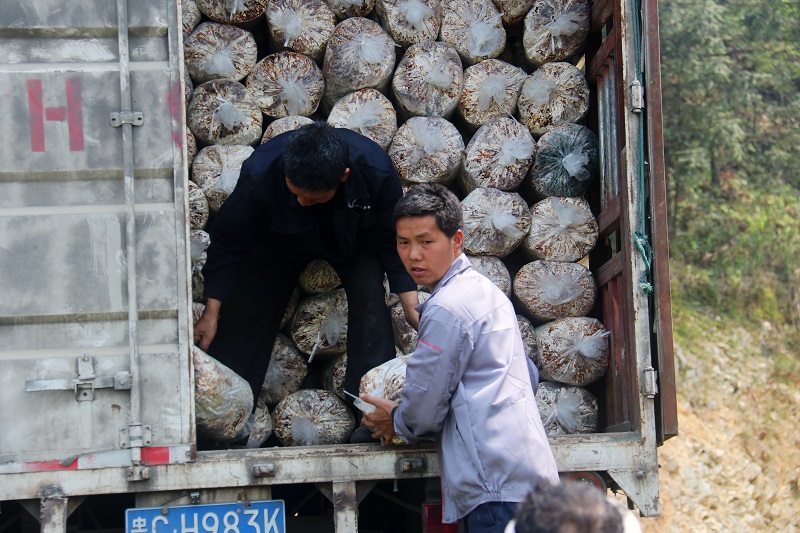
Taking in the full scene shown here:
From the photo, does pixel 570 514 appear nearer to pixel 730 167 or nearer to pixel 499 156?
pixel 499 156

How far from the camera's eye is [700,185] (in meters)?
11.0

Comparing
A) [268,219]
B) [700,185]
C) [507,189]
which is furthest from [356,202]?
[700,185]

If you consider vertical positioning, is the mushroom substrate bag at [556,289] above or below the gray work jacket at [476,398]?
above

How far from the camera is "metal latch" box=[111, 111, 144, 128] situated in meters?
3.39

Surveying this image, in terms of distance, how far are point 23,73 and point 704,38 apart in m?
8.79

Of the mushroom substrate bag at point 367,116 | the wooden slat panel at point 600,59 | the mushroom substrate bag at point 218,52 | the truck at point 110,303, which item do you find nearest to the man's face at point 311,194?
the truck at point 110,303

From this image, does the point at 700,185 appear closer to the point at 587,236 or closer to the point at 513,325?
the point at 587,236

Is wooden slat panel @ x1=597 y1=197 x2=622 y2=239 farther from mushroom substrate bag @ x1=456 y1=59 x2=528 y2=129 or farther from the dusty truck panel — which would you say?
the dusty truck panel

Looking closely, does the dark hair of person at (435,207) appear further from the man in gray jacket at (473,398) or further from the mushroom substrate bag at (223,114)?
the mushroom substrate bag at (223,114)

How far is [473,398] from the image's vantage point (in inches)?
117

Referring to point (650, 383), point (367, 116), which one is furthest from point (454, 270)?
point (367, 116)

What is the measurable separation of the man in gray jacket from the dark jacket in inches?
30.1

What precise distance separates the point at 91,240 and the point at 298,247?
0.95m

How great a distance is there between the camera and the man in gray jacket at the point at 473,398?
291 centimetres
